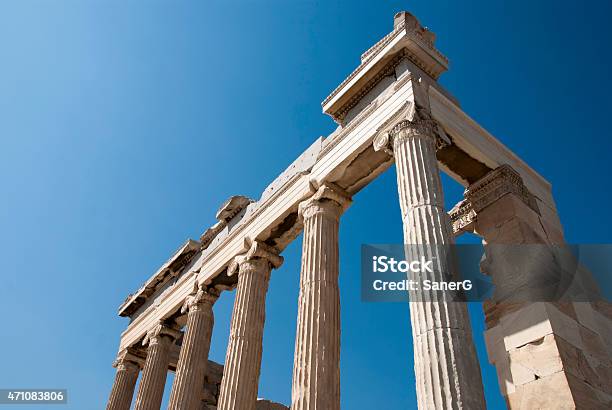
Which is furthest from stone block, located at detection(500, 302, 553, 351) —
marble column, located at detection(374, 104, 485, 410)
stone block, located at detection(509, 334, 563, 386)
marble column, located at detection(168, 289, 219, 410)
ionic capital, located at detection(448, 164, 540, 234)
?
marble column, located at detection(168, 289, 219, 410)

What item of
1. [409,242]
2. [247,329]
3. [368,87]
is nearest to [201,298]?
[247,329]

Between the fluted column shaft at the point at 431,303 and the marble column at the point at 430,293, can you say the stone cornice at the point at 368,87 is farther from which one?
the fluted column shaft at the point at 431,303

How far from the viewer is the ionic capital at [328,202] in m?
18.6

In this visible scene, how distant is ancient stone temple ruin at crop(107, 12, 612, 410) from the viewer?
499 inches

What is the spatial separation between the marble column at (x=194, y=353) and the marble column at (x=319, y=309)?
24.8 feet

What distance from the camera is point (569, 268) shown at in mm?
16156

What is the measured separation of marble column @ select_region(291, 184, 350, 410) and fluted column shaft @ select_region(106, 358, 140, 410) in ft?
53.3

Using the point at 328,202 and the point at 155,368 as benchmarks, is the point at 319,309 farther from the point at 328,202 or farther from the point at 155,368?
the point at 155,368

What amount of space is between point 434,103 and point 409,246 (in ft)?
18.9

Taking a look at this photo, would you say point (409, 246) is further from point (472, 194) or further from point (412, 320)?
point (472, 194)

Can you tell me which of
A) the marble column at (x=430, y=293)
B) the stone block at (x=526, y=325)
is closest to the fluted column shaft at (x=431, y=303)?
the marble column at (x=430, y=293)

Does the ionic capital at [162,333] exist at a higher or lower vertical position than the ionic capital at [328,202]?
lower

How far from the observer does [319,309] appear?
53.1 feet

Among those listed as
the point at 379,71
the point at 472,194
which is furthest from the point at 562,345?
the point at 379,71
